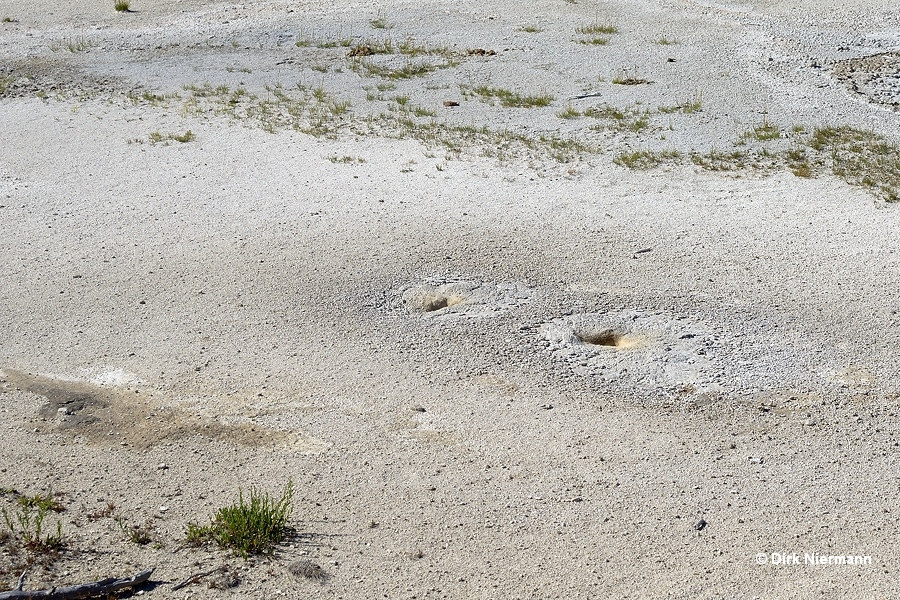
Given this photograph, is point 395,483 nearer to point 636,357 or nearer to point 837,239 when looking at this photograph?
point 636,357

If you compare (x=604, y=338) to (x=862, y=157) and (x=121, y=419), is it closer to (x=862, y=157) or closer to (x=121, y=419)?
(x=121, y=419)

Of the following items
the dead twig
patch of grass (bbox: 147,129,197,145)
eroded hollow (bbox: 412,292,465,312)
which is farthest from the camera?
patch of grass (bbox: 147,129,197,145)

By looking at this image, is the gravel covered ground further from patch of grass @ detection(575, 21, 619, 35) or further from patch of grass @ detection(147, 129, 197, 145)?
patch of grass @ detection(575, 21, 619, 35)

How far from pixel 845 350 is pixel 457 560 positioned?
4.32 metres

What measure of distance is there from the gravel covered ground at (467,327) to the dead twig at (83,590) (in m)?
0.11

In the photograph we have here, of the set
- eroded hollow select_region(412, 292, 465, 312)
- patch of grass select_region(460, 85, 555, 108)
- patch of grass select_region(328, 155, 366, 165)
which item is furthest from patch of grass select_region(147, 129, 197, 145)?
eroded hollow select_region(412, 292, 465, 312)

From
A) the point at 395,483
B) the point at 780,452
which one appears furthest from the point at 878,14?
the point at 395,483

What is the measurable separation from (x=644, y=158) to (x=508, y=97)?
147 inches

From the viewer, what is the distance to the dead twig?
5125 millimetres

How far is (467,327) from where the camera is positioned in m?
8.59

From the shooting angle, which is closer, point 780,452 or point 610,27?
point 780,452

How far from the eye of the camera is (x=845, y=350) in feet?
26.6

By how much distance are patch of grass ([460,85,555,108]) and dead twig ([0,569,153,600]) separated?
38.6ft

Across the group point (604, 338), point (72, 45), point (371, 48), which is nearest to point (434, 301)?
point (604, 338)
